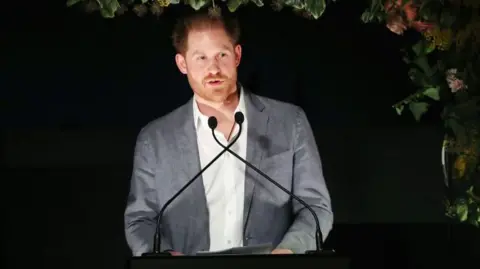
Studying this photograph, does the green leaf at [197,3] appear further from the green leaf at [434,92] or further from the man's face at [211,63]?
the green leaf at [434,92]

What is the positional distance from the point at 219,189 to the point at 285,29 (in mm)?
710

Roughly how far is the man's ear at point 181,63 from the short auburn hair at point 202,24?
0.02m

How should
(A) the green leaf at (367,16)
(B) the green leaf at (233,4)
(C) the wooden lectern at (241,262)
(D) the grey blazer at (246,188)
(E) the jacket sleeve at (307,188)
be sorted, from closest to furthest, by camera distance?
(C) the wooden lectern at (241,262), (E) the jacket sleeve at (307,188), (D) the grey blazer at (246,188), (B) the green leaf at (233,4), (A) the green leaf at (367,16)

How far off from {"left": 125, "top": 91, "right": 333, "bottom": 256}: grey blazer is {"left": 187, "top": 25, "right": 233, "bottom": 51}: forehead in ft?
0.95

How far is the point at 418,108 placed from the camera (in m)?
3.52

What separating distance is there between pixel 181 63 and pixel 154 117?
0.79 feet

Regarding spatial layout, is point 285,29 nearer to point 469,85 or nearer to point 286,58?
point 286,58

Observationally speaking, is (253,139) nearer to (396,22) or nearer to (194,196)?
(194,196)

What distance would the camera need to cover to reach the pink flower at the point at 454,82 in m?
3.42

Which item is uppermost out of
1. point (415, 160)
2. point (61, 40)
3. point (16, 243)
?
point (61, 40)

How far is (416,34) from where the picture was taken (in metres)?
3.62

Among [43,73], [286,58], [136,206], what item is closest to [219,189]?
[136,206]

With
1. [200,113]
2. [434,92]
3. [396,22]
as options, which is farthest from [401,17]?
[200,113]


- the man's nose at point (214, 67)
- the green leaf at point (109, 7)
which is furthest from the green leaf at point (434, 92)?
the green leaf at point (109, 7)
